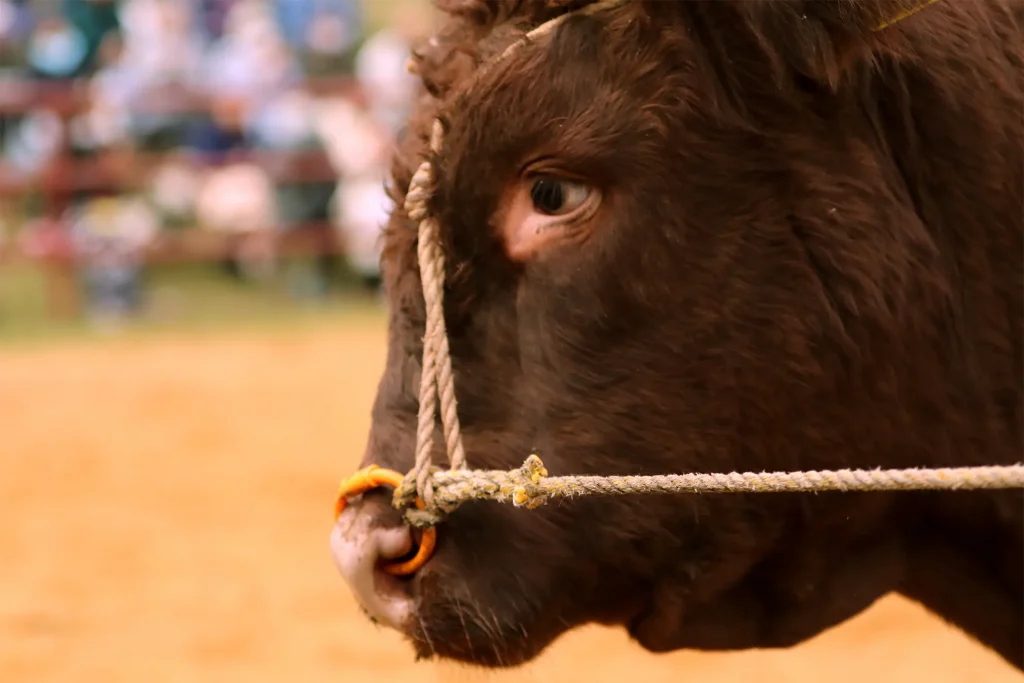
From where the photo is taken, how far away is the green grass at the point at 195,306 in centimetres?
973

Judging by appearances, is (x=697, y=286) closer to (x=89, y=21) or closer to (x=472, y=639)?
(x=472, y=639)

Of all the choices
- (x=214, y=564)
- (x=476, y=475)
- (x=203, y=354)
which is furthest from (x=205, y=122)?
(x=476, y=475)

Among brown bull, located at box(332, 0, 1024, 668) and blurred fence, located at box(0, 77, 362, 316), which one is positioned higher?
brown bull, located at box(332, 0, 1024, 668)

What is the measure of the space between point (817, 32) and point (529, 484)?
2.63 ft

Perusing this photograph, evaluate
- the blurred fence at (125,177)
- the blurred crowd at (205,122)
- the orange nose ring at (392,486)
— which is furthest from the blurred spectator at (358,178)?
the orange nose ring at (392,486)

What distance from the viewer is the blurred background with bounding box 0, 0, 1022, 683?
12.8 feet

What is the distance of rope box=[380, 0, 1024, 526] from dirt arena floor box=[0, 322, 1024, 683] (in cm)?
41

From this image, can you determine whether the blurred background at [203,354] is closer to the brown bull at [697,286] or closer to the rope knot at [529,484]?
the brown bull at [697,286]

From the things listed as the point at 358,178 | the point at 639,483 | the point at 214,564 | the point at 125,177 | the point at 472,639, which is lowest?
the point at 358,178

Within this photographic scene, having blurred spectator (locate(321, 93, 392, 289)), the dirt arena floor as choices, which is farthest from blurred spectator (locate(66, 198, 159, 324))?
the dirt arena floor

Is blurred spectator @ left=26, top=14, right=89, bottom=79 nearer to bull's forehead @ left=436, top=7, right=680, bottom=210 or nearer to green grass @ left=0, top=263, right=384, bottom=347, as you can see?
green grass @ left=0, top=263, right=384, bottom=347

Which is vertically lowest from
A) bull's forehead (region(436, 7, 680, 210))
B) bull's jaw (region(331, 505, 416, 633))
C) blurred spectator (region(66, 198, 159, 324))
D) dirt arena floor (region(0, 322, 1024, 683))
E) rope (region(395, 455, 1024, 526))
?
blurred spectator (region(66, 198, 159, 324))

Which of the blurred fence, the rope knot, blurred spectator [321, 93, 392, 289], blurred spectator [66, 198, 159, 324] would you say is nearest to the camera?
the rope knot

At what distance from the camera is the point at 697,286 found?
193cm
